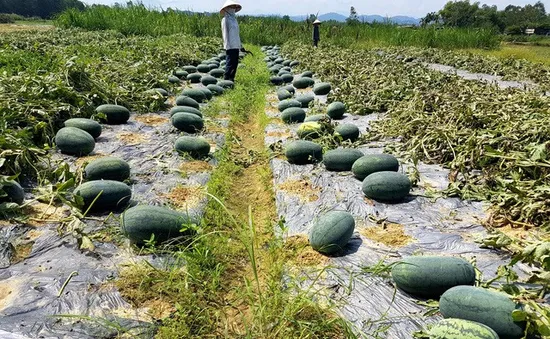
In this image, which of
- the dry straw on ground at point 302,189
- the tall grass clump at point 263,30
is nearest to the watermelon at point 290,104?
the dry straw on ground at point 302,189

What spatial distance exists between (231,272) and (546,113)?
13.1 ft

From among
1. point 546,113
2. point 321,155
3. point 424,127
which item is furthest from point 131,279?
point 546,113

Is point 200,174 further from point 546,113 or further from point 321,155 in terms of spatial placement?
point 546,113

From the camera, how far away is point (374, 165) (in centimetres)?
456

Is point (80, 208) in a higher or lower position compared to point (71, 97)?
lower

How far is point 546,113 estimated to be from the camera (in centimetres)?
469

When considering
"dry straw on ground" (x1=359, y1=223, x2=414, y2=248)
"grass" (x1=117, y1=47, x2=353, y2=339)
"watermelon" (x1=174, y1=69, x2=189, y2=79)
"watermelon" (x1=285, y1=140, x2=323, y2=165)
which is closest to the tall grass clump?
"watermelon" (x1=174, y1=69, x2=189, y2=79)

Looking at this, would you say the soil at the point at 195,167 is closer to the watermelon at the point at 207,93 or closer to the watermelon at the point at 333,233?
the watermelon at the point at 333,233

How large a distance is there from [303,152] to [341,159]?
56cm

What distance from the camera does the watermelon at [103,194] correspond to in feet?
12.2

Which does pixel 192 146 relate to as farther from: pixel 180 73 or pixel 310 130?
pixel 180 73

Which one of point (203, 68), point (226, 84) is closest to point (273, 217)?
point (226, 84)

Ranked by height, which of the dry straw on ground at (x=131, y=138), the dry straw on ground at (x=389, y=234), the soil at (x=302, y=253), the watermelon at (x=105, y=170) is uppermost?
the watermelon at (x=105, y=170)

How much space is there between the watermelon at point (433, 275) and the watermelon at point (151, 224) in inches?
65.8
